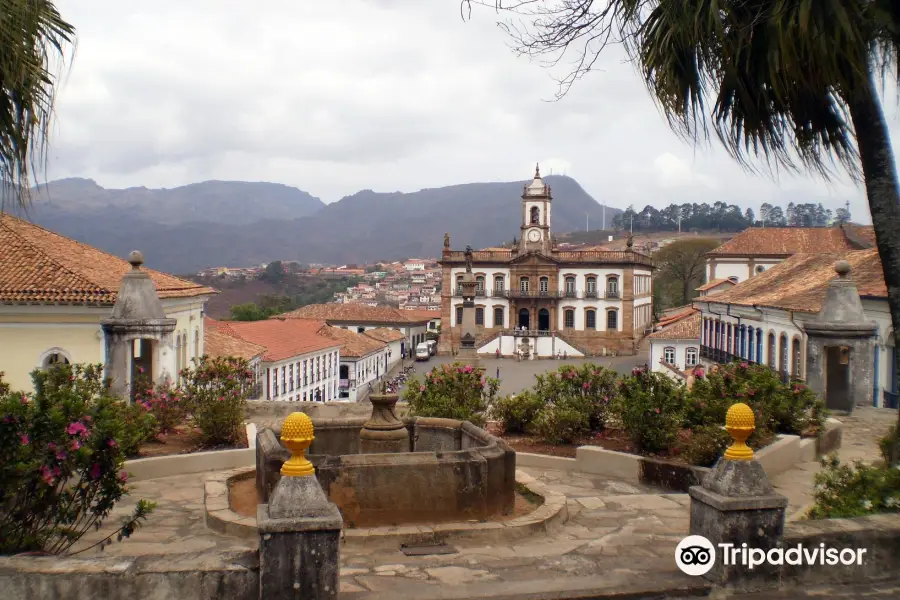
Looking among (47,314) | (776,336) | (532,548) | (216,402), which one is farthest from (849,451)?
(47,314)

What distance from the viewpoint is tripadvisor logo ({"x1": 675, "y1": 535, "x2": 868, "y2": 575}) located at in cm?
470

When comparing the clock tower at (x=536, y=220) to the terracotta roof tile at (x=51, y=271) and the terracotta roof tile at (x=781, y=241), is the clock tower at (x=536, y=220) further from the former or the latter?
the terracotta roof tile at (x=51, y=271)

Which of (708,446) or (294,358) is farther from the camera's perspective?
(294,358)

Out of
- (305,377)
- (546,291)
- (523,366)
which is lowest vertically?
(523,366)

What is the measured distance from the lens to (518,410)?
1158cm

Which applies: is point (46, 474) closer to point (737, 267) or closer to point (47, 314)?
point (47, 314)

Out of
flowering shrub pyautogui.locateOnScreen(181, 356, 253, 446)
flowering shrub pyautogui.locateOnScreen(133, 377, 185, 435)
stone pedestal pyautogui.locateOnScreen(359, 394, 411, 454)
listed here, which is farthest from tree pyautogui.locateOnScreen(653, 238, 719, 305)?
stone pedestal pyautogui.locateOnScreen(359, 394, 411, 454)

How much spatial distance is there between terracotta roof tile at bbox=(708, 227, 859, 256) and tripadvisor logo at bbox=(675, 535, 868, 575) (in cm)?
5914

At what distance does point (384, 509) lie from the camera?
665cm

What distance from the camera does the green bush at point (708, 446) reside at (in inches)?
355

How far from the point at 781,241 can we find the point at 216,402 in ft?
196

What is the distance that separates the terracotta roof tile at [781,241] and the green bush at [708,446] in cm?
5489

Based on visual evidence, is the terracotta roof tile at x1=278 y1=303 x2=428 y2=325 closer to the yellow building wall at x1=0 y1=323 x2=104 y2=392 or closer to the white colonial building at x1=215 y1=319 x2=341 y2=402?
the white colonial building at x1=215 y1=319 x2=341 y2=402

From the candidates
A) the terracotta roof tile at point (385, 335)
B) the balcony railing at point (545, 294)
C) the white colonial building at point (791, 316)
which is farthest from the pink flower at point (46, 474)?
the balcony railing at point (545, 294)
